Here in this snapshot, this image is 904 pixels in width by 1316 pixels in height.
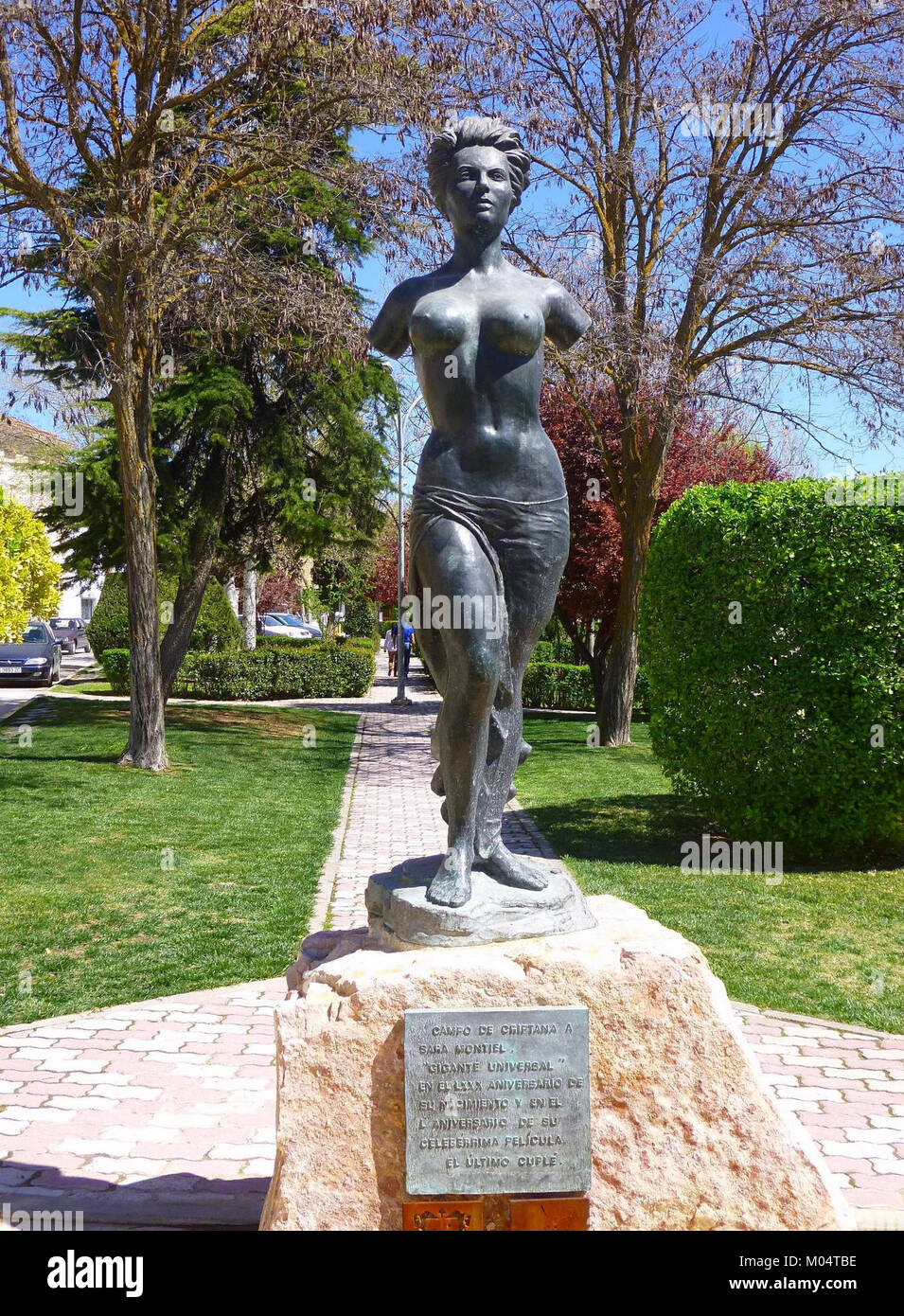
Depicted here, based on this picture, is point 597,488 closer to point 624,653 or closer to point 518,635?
point 624,653

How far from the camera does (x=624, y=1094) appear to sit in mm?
3197

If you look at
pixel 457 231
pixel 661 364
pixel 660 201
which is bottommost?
pixel 457 231

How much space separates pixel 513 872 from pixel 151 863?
5849 mm

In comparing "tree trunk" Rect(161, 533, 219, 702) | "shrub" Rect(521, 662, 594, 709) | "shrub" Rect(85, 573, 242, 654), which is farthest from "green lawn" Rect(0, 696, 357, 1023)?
"shrub" Rect(85, 573, 242, 654)

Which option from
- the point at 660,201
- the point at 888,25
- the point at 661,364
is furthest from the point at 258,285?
the point at 888,25

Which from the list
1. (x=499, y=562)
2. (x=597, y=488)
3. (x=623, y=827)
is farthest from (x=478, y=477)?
(x=597, y=488)

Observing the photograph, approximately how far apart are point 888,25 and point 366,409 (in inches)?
387

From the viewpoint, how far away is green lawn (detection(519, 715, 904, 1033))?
607 cm

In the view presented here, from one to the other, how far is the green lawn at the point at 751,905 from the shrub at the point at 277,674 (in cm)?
1176

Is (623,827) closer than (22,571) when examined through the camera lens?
Yes

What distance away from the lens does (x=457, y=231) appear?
373 centimetres

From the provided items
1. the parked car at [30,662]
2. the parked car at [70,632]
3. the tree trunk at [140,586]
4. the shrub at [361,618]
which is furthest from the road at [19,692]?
the shrub at [361,618]
